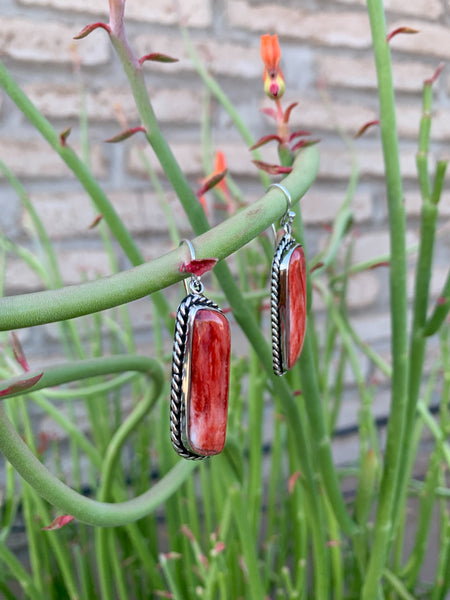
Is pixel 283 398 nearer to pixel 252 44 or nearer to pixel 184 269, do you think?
pixel 184 269

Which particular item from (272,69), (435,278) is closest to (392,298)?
(272,69)

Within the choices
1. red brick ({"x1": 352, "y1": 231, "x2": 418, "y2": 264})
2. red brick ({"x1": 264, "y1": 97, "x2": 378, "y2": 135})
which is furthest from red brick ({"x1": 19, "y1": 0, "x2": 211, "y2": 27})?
red brick ({"x1": 352, "y1": 231, "x2": 418, "y2": 264})

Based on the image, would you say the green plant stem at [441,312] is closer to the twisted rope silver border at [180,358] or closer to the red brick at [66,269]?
the twisted rope silver border at [180,358]

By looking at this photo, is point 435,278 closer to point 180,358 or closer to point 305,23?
point 305,23

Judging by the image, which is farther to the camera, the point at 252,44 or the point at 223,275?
the point at 252,44

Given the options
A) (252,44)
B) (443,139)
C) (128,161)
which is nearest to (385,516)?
(128,161)

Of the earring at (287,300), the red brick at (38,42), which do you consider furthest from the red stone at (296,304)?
the red brick at (38,42)
